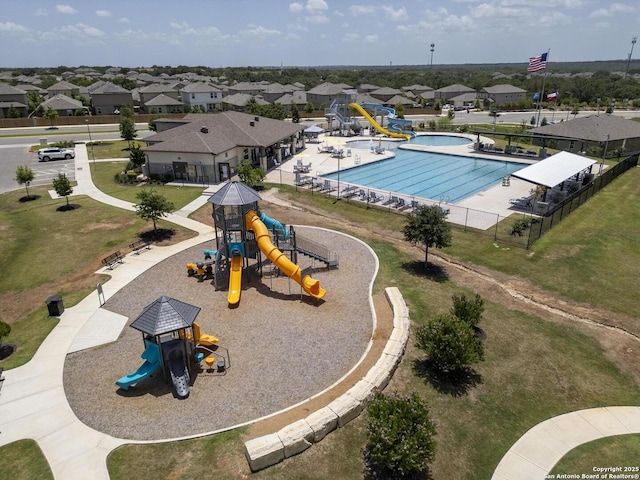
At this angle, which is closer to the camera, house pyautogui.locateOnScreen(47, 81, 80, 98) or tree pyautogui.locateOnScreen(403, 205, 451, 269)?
tree pyautogui.locateOnScreen(403, 205, 451, 269)

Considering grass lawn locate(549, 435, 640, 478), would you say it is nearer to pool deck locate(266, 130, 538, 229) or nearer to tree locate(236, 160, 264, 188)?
pool deck locate(266, 130, 538, 229)

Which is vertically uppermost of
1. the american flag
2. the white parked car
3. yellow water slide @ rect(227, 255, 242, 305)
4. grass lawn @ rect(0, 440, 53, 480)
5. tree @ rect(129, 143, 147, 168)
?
the american flag

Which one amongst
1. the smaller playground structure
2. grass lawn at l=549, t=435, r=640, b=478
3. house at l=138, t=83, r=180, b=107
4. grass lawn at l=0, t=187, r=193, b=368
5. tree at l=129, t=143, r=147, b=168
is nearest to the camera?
grass lawn at l=549, t=435, r=640, b=478

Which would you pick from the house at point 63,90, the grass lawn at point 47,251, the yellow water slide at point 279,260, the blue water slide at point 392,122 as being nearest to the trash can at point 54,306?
the grass lawn at point 47,251

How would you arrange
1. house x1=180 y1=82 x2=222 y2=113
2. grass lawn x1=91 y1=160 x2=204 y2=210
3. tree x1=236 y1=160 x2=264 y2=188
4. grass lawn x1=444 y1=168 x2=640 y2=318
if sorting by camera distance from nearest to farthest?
1. grass lawn x1=444 y1=168 x2=640 y2=318
2. grass lawn x1=91 y1=160 x2=204 y2=210
3. tree x1=236 y1=160 x2=264 y2=188
4. house x1=180 y1=82 x2=222 y2=113

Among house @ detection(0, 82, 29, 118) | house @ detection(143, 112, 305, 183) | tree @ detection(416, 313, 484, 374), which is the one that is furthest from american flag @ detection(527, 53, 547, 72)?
house @ detection(0, 82, 29, 118)

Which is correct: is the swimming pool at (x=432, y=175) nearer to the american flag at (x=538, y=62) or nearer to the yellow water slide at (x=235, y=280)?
the american flag at (x=538, y=62)
